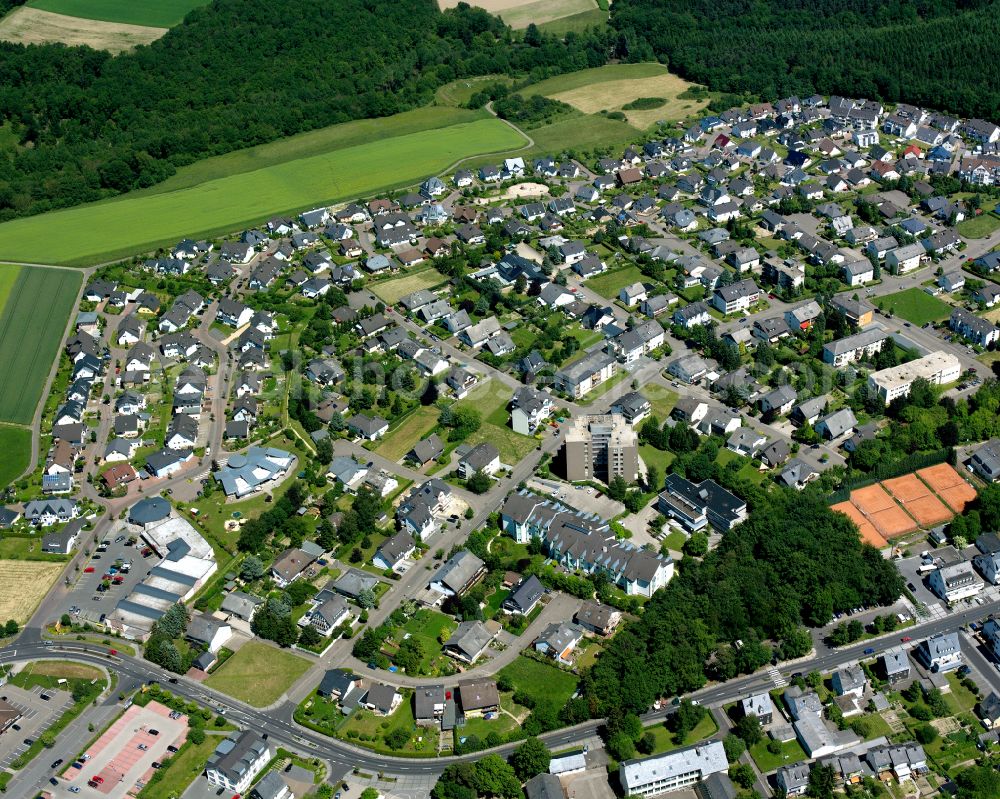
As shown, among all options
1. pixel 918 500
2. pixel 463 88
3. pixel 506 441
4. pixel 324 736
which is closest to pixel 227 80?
pixel 463 88

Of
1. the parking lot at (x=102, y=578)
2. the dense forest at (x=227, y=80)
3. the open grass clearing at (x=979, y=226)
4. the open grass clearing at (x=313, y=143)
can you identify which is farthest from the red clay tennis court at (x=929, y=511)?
the dense forest at (x=227, y=80)

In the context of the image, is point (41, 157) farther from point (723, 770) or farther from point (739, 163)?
point (723, 770)

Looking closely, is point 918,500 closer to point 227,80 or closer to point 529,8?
point 227,80

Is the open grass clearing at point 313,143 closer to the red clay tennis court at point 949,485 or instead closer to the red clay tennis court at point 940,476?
the red clay tennis court at point 940,476

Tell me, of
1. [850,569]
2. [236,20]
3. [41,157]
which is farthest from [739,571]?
[236,20]

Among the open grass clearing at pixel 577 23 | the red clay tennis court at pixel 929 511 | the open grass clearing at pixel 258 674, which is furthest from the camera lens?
the open grass clearing at pixel 577 23
